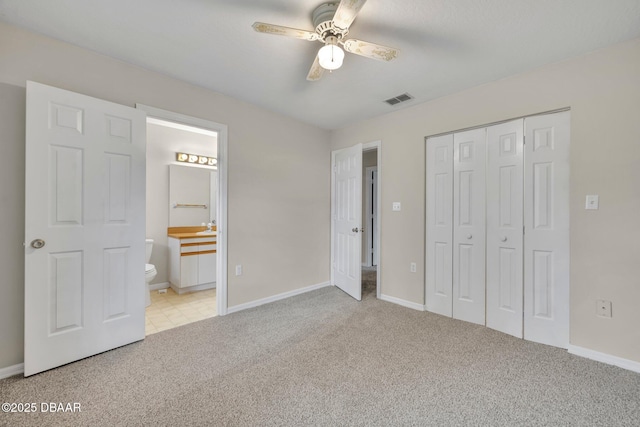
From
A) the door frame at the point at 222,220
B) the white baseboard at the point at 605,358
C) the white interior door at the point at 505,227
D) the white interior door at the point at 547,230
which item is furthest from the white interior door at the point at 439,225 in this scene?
the door frame at the point at 222,220

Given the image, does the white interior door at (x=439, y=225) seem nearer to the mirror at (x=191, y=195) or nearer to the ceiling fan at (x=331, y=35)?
the ceiling fan at (x=331, y=35)

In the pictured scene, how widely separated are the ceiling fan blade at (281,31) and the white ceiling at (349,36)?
17 cm

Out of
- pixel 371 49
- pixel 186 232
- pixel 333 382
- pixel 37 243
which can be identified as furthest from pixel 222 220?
pixel 371 49

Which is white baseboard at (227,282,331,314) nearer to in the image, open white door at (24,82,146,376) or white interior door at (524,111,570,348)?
open white door at (24,82,146,376)

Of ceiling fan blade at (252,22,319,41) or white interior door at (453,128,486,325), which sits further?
white interior door at (453,128,486,325)

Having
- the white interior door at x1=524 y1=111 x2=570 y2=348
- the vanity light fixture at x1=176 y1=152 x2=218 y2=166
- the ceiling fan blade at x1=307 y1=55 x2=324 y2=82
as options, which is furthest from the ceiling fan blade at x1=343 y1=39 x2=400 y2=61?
the vanity light fixture at x1=176 y1=152 x2=218 y2=166

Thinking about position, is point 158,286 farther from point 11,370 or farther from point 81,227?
point 81,227

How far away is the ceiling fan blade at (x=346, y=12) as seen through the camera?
1.34 meters

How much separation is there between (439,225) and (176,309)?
125 inches

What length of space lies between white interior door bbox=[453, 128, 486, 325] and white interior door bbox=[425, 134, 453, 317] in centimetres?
5

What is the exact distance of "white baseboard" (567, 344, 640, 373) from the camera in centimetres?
188

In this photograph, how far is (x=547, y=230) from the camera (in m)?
2.26

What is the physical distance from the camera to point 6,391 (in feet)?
5.35

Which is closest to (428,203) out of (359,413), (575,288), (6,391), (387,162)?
(387,162)
